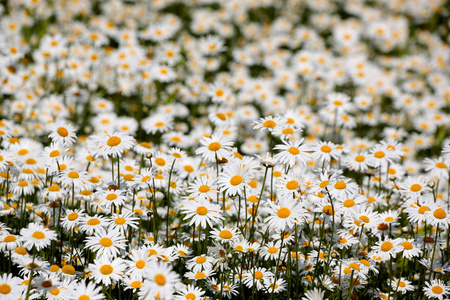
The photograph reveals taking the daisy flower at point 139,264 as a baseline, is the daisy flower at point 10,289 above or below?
below

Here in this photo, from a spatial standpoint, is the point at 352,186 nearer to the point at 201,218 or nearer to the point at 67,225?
the point at 201,218

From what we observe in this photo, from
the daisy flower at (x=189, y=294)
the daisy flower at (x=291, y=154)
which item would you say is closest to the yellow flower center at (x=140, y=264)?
the daisy flower at (x=189, y=294)

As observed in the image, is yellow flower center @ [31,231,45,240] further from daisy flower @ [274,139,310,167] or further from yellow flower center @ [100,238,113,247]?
daisy flower @ [274,139,310,167]

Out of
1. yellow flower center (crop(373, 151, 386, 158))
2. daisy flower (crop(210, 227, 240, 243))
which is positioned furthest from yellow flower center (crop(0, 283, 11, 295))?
yellow flower center (crop(373, 151, 386, 158))

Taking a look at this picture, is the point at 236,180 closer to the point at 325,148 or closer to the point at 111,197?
the point at 111,197

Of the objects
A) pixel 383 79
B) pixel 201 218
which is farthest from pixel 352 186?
pixel 383 79

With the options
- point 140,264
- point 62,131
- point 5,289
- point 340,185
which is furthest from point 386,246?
point 62,131

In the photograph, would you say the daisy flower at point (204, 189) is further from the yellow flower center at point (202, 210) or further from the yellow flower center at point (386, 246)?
the yellow flower center at point (386, 246)
